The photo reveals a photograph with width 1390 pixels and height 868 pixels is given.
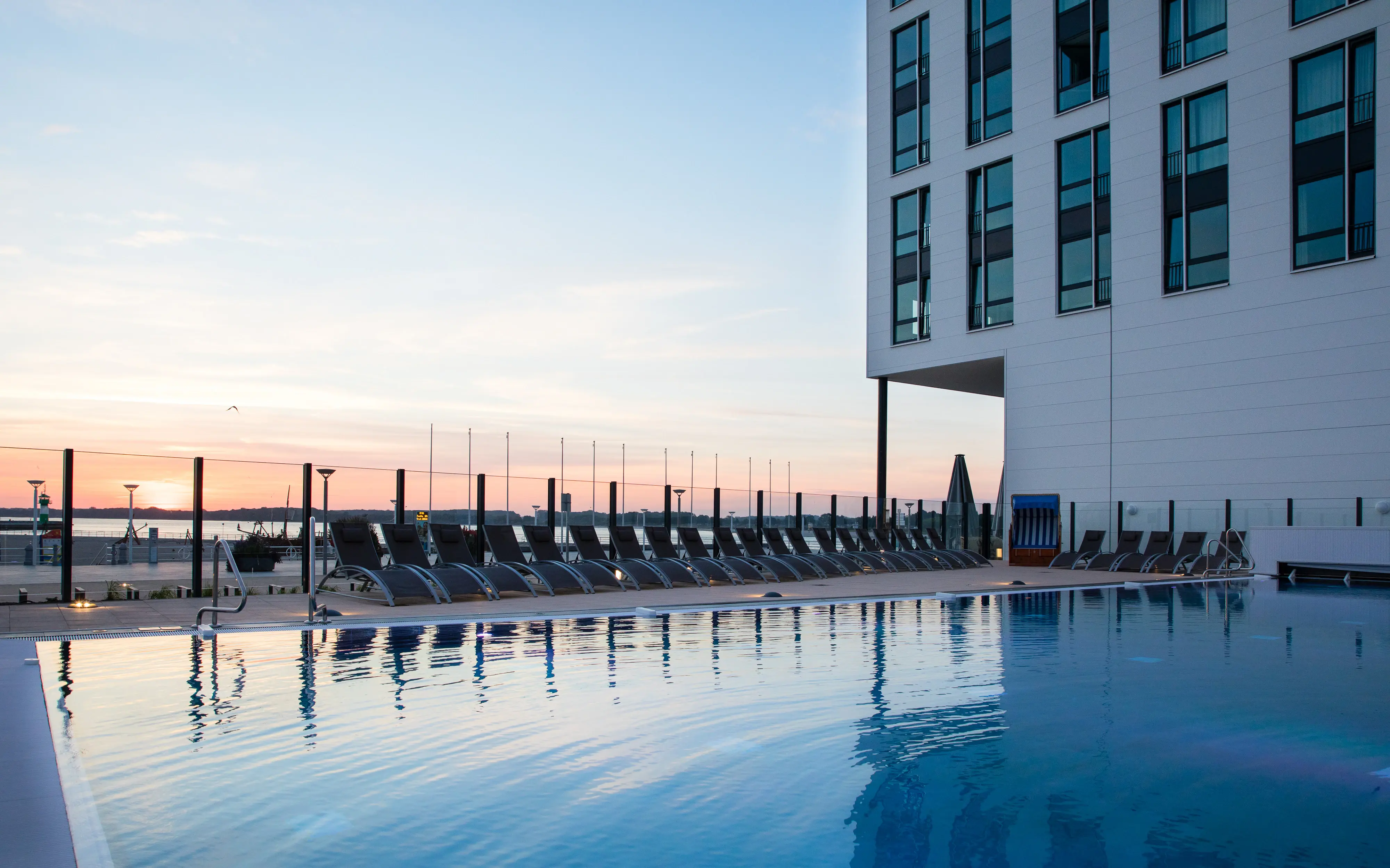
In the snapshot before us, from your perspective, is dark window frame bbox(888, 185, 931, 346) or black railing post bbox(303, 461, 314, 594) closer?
black railing post bbox(303, 461, 314, 594)

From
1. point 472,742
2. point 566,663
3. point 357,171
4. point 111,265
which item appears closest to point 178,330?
point 111,265

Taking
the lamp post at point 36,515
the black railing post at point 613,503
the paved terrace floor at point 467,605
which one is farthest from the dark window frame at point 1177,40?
the lamp post at point 36,515

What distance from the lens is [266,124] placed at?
46.8 ft

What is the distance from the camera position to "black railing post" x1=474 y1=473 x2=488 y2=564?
13609 millimetres

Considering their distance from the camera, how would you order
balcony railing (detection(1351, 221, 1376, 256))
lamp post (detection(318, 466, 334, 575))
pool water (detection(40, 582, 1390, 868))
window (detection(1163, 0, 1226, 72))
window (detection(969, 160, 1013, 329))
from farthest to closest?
window (detection(969, 160, 1013, 329)) → window (detection(1163, 0, 1226, 72)) → balcony railing (detection(1351, 221, 1376, 256)) → lamp post (detection(318, 466, 334, 575)) → pool water (detection(40, 582, 1390, 868))

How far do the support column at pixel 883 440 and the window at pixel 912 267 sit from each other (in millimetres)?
1597

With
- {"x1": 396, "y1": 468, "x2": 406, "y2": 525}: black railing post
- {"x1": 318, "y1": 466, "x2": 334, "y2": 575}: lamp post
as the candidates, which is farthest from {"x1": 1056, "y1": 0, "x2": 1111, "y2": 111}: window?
{"x1": 318, "y1": 466, "x2": 334, "y2": 575}: lamp post

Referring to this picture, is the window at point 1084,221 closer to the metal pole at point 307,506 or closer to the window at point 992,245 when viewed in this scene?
the window at point 992,245

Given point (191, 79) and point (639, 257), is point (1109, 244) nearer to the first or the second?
point (639, 257)

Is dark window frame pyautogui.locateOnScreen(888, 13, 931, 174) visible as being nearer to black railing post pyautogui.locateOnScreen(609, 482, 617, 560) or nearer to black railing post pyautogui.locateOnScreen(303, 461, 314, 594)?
black railing post pyautogui.locateOnScreen(609, 482, 617, 560)

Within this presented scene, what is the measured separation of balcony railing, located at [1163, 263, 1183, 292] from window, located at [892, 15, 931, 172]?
7551 millimetres

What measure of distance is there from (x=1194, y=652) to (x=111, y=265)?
16764 millimetres

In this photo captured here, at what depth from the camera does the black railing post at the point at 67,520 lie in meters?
10.0

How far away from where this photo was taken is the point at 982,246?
2597 centimetres
